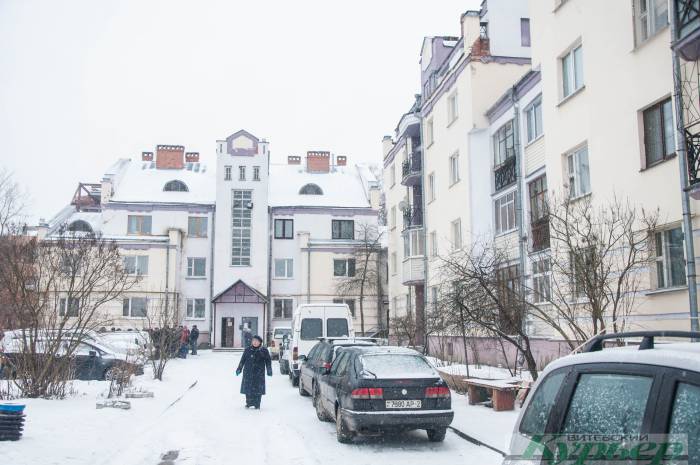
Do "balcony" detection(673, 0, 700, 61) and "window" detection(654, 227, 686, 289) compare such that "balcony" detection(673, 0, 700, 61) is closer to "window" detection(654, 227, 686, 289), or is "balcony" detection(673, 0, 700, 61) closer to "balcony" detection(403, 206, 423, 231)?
"window" detection(654, 227, 686, 289)

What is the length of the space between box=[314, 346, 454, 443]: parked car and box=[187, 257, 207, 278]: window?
40.4 m

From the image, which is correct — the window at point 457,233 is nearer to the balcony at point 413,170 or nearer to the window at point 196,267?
the balcony at point 413,170

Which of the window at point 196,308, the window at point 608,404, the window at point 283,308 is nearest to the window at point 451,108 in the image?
the window at point 283,308

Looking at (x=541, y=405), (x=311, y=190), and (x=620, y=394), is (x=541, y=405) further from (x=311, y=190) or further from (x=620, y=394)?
(x=311, y=190)

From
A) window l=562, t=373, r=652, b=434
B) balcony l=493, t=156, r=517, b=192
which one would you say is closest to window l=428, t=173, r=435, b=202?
balcony l=493, t=156, r=517, b=192

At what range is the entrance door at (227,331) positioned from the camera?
4828cm

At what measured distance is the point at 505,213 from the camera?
24.5 meters

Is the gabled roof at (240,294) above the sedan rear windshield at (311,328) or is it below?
above

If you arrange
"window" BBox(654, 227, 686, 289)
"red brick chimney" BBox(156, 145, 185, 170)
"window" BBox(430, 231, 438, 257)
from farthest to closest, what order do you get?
"red brick chimney" BBox(156, 145, 185, 170) → "window" BBox(430, 231, 438, 257) → "window" BBox(654, 227, 686, 289)

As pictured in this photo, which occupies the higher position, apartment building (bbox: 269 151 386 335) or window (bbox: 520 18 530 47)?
window (bbox: 520 18 530 47)

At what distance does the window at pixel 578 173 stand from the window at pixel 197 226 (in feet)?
120

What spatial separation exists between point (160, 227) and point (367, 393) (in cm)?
4262

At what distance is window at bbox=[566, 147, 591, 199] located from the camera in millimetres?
17703

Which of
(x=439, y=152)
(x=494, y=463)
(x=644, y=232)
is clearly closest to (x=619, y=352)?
(x=494, y=463)
